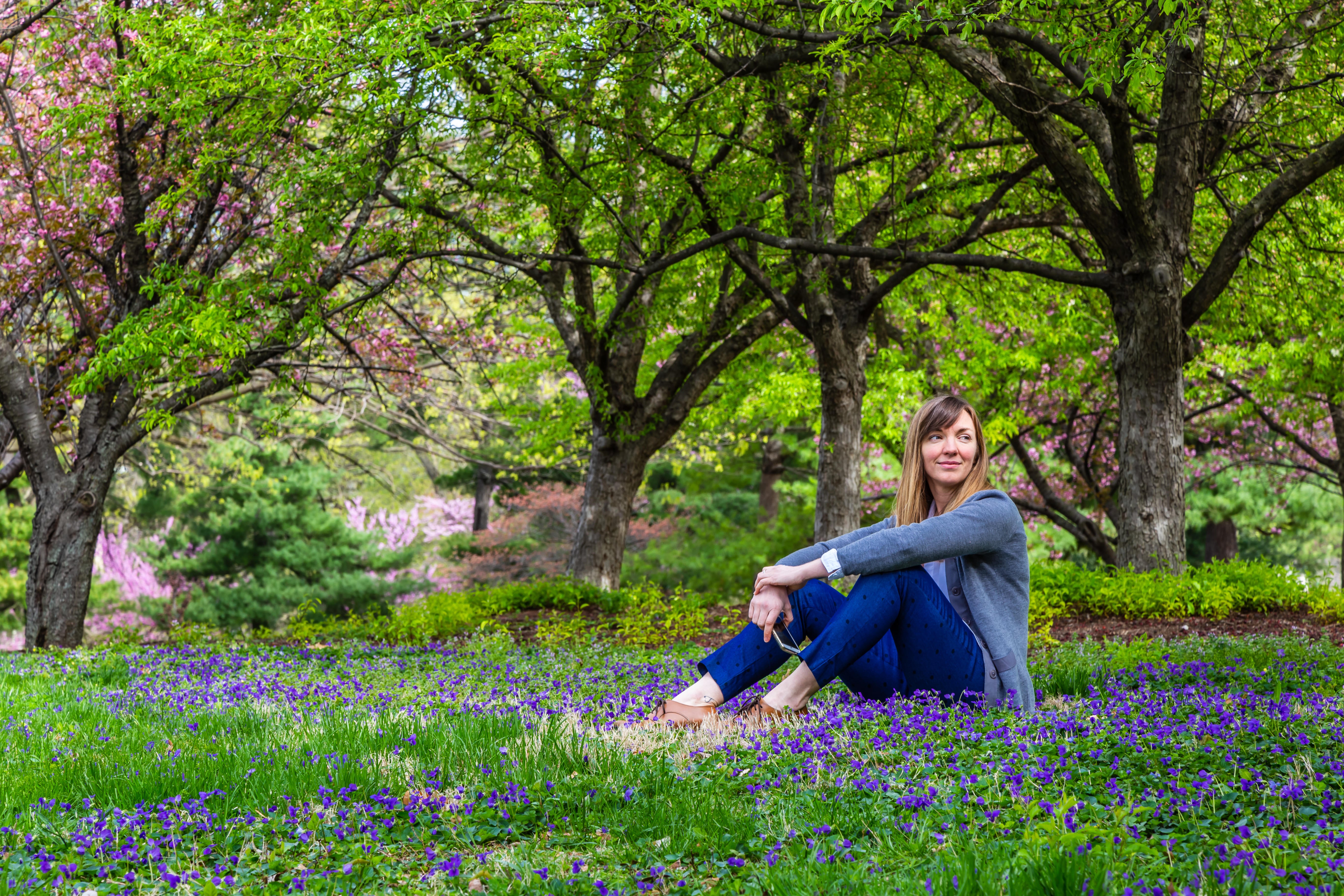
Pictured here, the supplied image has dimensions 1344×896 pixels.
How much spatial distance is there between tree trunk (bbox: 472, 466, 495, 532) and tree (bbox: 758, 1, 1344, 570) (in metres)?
19.7

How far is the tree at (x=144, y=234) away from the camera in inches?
326

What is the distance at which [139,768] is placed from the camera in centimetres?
365

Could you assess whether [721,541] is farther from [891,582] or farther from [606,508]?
[891,582]

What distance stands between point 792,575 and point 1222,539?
23.3m

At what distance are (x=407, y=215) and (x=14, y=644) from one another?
805 inches

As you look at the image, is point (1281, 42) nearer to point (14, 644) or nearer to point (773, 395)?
point (773, 395)

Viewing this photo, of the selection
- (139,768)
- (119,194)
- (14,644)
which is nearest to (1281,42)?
(139,768)

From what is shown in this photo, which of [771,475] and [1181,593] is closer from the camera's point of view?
[1181,593]

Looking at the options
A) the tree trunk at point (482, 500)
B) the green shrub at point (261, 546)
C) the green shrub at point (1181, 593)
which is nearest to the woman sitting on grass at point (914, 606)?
the green shrub at point (1181, 593)

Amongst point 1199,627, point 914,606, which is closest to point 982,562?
point 914,606

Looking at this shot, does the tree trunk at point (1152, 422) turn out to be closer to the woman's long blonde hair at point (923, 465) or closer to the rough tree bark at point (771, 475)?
the woman's long blonde hair at point (923, 465)

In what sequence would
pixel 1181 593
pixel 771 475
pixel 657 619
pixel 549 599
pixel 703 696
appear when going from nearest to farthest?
1. pixel 703 696
2. pixel 1181 593
3. pixel 657 619
4. pixel 549 599
5. pixel 771 475

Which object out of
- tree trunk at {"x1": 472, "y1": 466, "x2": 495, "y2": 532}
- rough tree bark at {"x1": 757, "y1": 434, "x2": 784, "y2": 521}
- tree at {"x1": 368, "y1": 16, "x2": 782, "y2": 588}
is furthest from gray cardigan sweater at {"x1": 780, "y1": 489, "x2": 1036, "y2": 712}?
tree trunk at {"x1": 472, "y1": 466, "x2": 495, "y2": 532}

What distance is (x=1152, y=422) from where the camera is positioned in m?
9.45
